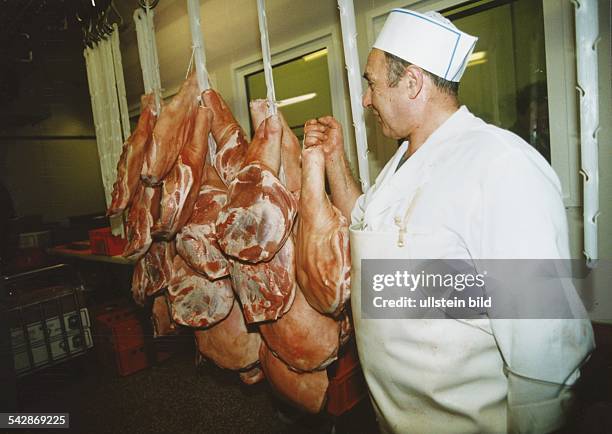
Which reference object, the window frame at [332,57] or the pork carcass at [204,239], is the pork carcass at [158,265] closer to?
the pork carcass at [204,239]

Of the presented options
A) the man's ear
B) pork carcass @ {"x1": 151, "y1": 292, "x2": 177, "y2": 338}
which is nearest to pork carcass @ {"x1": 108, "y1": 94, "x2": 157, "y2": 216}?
pork carcass @ {"x1": 151, "y1": 292, "x2": 177, "y2": 338}

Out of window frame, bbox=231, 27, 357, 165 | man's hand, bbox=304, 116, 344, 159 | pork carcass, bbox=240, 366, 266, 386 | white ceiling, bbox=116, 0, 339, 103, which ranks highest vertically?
white ceiling, bbox=116, 0, 339, 103

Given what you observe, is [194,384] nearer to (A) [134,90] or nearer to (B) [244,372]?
(B) [244,372]

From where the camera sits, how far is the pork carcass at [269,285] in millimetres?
1281

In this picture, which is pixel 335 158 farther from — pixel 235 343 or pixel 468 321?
pixel 235 343

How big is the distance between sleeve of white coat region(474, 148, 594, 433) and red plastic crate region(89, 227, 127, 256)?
2.96 meters

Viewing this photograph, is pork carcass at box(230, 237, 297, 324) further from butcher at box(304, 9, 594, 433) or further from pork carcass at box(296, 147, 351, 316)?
butcher at box(304, 9, 594, 433)

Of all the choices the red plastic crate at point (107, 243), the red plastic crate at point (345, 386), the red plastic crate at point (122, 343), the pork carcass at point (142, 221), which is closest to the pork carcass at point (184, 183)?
the pork carcass at point (142, 221)

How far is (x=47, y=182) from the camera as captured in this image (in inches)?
223

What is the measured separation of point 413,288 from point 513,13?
4.81ft

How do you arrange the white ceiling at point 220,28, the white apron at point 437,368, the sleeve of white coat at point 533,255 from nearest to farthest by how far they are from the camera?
the sleeve of white coat at point 533,255 < the white apron at point 437,368 < the white ceiling at point 220,28

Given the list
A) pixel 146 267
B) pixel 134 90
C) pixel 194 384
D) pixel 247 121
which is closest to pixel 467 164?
pixel 146 267

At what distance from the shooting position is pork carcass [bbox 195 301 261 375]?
5.03 ft

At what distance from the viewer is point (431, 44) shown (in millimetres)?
1011
